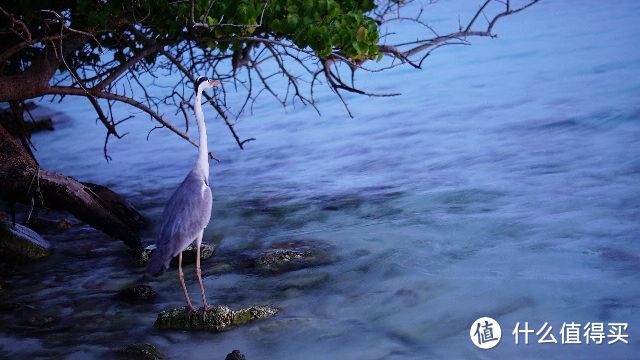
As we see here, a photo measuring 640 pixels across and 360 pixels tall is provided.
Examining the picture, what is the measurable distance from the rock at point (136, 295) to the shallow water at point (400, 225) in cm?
11

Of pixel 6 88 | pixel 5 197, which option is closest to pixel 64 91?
pixel 6 88

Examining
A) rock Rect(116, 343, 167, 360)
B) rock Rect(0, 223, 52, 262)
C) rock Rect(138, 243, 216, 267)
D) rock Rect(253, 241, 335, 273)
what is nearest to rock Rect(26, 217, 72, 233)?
rock Rect(0, 223, 52, 262)

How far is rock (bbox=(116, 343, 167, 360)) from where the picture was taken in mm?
5074

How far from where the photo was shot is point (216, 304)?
629 cm

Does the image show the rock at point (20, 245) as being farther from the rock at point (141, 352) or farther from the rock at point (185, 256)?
the rock at point (141, 352)

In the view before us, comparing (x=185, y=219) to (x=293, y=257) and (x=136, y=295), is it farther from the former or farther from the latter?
(x=293, y=257)

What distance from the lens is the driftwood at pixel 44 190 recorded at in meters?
6.46

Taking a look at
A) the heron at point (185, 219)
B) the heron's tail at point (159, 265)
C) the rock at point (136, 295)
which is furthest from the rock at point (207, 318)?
the rock at point (136, 295)

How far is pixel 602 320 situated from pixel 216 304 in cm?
297

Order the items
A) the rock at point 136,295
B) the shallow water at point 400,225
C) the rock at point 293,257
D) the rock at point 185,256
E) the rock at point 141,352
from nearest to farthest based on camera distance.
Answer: the rock at point 141,352, the shallow water at point 400,225, the rock at point 136,295, the rock at point 293,257, the rock at point 185,256

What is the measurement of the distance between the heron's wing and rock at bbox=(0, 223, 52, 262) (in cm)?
240

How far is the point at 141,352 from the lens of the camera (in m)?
5.11

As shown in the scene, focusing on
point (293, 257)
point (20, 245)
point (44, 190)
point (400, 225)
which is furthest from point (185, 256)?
point (400, 225)

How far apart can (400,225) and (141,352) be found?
3882 millimetres
